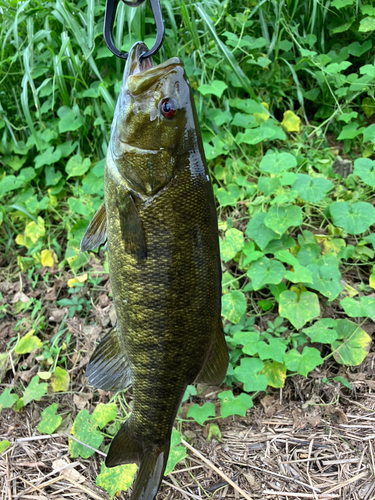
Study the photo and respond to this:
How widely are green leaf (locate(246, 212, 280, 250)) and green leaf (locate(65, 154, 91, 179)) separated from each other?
144 centimetres

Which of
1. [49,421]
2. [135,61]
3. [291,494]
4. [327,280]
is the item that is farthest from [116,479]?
[135,61]

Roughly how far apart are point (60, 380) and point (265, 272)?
145cm

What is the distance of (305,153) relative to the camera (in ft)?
9.88

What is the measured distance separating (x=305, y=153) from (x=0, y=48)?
2.72m

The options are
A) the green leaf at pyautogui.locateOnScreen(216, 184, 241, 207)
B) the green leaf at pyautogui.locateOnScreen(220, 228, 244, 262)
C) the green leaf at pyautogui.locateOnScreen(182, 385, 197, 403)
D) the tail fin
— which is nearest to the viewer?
the tail fin

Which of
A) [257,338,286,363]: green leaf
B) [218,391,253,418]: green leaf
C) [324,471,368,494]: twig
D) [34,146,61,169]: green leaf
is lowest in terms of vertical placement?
[324,471,368,494]: twig

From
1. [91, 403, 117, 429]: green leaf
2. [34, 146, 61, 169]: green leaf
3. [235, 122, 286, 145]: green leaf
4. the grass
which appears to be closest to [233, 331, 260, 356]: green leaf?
the grass

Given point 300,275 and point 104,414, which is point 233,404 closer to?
→ point 104,414

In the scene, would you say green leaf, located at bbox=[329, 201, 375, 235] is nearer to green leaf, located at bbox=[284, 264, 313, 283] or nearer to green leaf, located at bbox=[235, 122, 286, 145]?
green leaf, located at bbox=[284, 264, 313, 283]

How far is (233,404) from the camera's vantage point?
194 cm

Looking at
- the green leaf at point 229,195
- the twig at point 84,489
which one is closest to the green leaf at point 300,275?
the green leaf at point 229,195

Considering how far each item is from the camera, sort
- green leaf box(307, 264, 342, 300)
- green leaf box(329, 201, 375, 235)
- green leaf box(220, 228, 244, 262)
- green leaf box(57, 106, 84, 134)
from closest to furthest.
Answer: green leaf box(307, 264, 342, 300) < green leaf box(329, 201, 375, 235) < green leaf box(220, 228, 244, 262) < green leaf box(57, 106, 84, 134)

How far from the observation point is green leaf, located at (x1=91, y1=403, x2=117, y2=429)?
1.95 metres

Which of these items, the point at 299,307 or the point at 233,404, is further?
the point at 299,307
